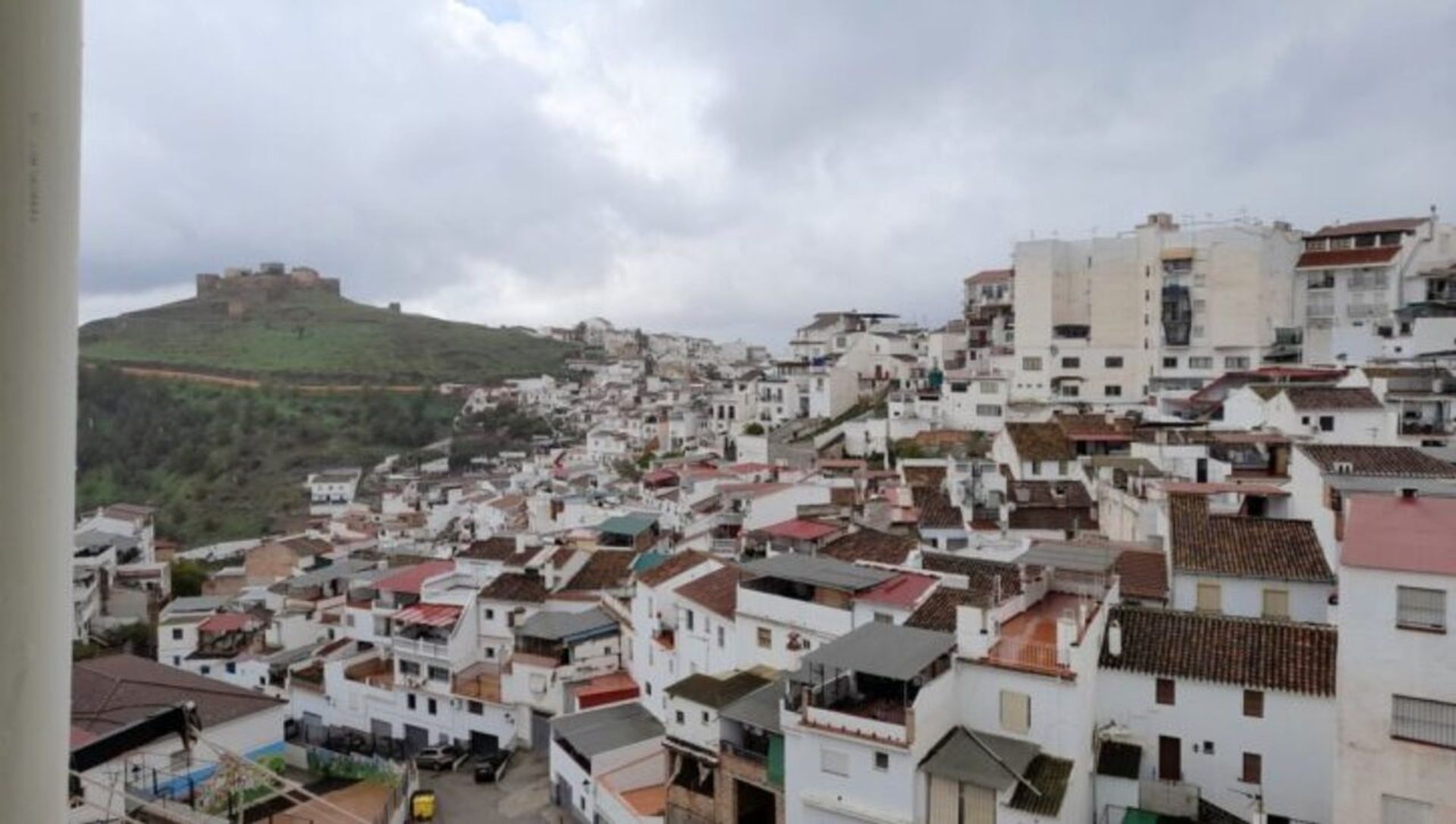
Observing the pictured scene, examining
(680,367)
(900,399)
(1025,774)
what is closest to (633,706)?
(1025,774)

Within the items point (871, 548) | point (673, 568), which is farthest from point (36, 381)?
point (673, 568)

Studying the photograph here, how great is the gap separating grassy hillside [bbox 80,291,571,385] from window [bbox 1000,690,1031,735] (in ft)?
282

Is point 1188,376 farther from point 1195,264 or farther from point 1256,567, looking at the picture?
point 1256,567

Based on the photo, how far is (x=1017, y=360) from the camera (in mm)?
45500

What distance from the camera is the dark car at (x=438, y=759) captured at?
22.7 m

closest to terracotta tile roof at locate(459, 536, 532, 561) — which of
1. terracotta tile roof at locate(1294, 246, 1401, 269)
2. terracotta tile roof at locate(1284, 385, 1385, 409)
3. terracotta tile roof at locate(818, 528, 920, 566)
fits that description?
terracotta tile roof at locate(818, 528, 920, 566)

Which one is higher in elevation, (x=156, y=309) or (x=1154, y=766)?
(x=156, y=309)

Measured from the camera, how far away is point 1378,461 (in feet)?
61.3

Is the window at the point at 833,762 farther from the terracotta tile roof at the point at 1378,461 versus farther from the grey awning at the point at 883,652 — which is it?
the terracotta tile roof at the point at 1378,461

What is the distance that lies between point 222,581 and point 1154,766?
37.8 m

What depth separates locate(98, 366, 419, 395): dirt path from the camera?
8400 centimetres

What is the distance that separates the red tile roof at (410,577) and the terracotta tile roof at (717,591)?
10.4 m

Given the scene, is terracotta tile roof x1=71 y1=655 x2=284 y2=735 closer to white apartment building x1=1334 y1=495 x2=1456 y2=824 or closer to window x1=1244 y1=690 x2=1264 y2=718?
window x1=1244 y1=690 x2=1264 y2=718

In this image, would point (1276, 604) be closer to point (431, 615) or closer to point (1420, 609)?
point (1420, 609)
